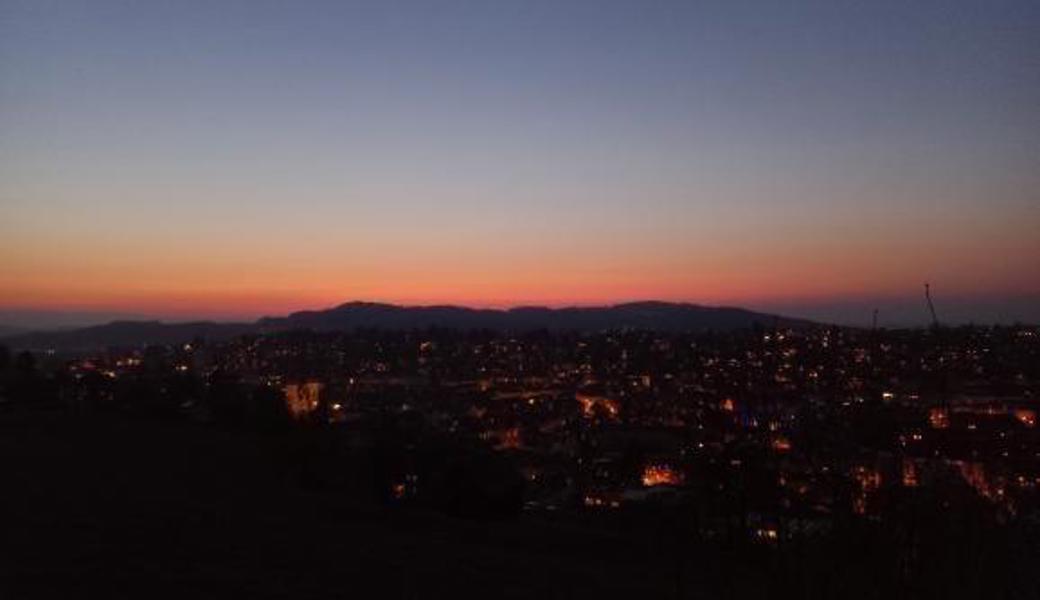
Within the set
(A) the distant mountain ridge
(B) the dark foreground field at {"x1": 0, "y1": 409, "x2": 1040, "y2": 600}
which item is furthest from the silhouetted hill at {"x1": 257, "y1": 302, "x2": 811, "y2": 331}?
(B) the dark foreground field at {"x1": 0, "y1": 409, "x2": 1040, "y2": 600}

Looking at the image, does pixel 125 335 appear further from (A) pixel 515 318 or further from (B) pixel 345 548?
(B) pixel 345 548

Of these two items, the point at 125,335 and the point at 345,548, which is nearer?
the point at 345,548

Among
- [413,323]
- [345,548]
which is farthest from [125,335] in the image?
[345,548]

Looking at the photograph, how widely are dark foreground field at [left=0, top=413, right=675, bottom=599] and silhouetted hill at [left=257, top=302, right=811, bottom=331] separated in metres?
109

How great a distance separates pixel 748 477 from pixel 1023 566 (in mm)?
8897

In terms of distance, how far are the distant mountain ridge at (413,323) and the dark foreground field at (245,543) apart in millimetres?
93699

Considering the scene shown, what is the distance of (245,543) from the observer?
35.5 feet

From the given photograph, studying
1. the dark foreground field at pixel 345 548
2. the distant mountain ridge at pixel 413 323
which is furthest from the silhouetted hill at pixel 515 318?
the dark foreground field at pixel 345 548

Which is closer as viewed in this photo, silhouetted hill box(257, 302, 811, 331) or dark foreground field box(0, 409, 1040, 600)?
dark foreground field box(0, 409, 1040, 600)

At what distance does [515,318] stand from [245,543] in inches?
5343

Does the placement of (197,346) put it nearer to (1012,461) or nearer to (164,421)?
(164,421)

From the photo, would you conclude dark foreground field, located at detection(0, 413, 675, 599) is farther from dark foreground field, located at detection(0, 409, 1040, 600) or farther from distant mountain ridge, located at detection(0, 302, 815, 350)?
distant mountain ridge, located at detection(0, 302, 815, 350)

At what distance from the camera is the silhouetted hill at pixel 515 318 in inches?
5079

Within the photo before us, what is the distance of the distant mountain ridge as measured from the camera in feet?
386
